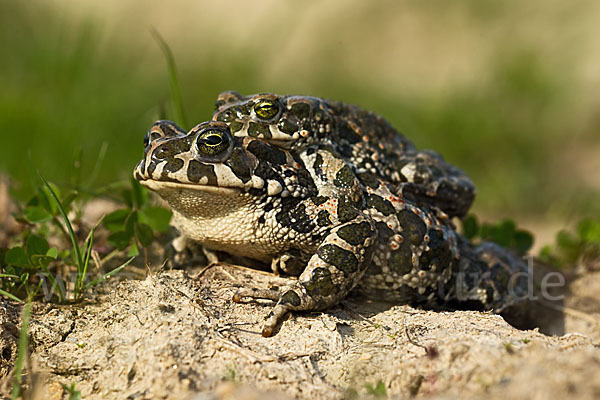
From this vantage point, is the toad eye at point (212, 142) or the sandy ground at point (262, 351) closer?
the sandy ground at point (262, 351)

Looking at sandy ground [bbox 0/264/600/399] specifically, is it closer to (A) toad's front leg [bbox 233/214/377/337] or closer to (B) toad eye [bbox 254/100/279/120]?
(A) toad's front leg [bbox 233/214/377/337]

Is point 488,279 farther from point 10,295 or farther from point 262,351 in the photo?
point 10,295

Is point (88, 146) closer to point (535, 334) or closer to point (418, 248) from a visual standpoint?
point (418, 248)

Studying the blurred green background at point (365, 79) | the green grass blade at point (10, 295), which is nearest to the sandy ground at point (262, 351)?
the green grass blade at point (10, 295)

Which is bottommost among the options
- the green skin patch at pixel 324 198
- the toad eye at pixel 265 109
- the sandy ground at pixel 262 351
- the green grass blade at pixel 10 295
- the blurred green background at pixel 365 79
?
the green grass blade at pixel 10 295

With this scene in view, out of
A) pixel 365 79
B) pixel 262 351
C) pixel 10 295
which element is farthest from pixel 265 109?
pixel 365 79

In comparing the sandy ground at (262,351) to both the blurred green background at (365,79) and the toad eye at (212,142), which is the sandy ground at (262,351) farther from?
the blurred green background at (365,79)

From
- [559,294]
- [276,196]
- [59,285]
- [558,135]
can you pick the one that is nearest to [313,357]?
[276,196]
